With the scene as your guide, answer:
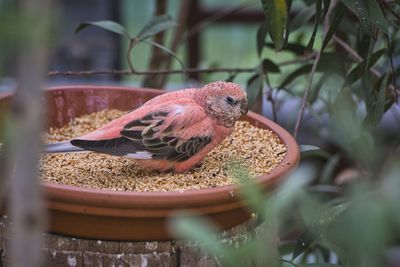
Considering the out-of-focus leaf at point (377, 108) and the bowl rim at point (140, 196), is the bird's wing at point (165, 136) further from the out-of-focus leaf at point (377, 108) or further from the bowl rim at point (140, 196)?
the out-of-focus leaf at point (377, 108)

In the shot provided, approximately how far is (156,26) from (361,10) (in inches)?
29.6

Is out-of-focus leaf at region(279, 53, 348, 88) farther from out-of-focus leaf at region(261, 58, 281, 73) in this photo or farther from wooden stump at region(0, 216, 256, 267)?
wooden stump at region(0, 216, 256, 267)

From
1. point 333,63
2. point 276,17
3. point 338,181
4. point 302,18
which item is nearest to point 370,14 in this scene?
point 276,17

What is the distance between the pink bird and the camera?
Result: 161 cm

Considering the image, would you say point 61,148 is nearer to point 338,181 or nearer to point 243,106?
point 243,106

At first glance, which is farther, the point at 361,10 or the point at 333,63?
the point at 333,63

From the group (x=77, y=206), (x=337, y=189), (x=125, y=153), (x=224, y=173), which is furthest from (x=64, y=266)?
(x=337, y=189)

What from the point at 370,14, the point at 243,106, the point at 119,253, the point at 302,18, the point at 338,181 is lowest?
the point at 338,181

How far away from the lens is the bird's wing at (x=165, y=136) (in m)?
1.63

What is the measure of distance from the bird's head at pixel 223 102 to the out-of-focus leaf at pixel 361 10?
0.99 ft

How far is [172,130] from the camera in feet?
5.44

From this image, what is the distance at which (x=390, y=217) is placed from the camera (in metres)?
0.73

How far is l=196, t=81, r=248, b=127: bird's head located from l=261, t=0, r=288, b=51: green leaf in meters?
0.15

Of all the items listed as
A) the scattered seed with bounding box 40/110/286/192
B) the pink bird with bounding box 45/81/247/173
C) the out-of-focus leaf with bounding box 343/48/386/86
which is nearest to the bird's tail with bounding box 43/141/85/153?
the pink bird with bounding box 45/81/247/173
